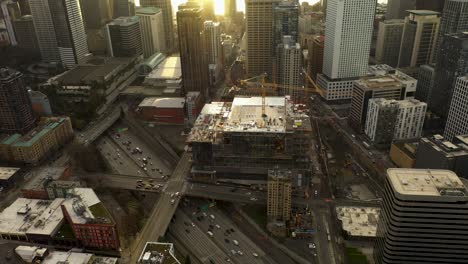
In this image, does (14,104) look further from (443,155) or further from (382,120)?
(443,155)

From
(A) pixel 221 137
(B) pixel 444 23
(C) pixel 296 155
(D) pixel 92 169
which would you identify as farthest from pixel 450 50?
(D) pixel 92 169

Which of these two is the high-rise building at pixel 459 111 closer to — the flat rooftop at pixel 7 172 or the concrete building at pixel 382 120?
the concrete building at pixel 382 120

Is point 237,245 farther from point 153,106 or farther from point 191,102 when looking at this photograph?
point 153,106

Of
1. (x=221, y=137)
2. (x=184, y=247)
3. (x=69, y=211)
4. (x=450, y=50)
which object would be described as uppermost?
(x=450, y=50)

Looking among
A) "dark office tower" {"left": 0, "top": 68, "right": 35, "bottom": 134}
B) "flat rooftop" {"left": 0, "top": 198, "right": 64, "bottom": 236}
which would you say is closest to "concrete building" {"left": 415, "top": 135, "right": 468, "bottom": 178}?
"flat rooftop" {"left": 0, "top": 198, "right": 64, "bottom": 236}

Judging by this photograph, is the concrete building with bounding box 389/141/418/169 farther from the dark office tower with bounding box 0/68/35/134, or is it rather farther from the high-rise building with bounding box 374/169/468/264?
the dark office tower with bounding box 0/68/35/134

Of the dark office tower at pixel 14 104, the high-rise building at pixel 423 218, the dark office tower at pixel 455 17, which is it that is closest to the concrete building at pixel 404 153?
the high-rise building at pixel 423 218
